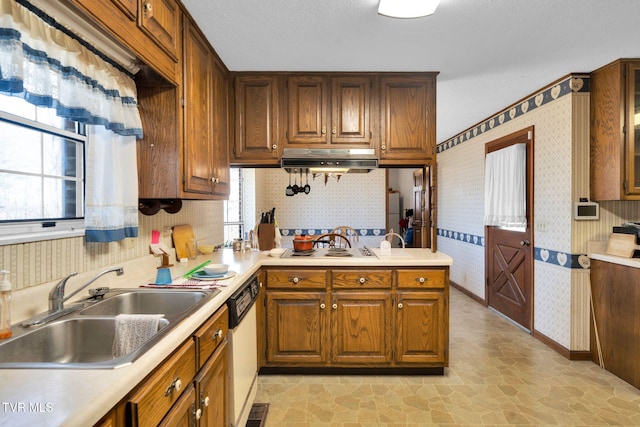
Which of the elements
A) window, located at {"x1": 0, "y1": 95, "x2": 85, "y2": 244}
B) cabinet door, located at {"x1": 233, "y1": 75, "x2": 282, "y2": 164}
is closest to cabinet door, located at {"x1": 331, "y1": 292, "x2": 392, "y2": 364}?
cabinet door, located at {"x1": 233, "y1": 75, "x2": 282, "y2": 164}

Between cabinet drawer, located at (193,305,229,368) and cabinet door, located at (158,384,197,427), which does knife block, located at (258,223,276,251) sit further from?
cabinet door, located at (158,384,197,427)

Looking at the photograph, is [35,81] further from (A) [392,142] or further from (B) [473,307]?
(B) [473,307]

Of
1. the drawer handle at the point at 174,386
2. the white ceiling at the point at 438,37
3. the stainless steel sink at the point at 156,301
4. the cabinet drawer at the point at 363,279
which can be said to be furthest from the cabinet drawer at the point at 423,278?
the drawer handle at the point at 174,386

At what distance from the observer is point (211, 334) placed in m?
1.38

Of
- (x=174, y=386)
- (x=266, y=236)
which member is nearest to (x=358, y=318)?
(x=266, y=236)

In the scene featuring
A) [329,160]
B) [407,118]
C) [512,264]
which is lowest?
[512,264]

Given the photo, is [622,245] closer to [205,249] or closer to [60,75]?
[205,249]

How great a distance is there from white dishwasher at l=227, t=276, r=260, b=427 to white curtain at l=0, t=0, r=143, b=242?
26.6 inches

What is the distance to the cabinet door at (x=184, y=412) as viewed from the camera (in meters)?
1.01

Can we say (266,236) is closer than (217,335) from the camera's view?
No

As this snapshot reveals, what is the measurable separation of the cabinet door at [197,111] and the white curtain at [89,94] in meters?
0.28

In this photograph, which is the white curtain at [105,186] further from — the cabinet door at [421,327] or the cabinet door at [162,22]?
the cabinet door at [421,327]

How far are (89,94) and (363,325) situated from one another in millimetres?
2166

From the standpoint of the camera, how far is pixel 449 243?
5336 mm
